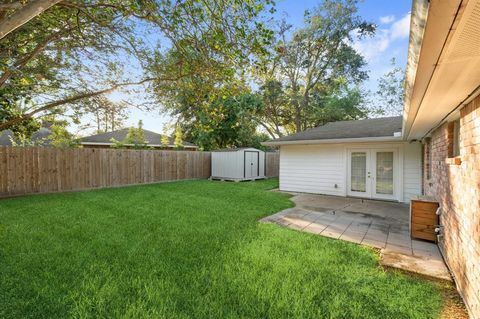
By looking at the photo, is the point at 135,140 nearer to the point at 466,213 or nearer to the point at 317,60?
the point at 466,213

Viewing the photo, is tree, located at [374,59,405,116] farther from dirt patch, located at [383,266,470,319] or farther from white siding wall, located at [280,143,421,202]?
dirt patch, located at [383,266,470,319]

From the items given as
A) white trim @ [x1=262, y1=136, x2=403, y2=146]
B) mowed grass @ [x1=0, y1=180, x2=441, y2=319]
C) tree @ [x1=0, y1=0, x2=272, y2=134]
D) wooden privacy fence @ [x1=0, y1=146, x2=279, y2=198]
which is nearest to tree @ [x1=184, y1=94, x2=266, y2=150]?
wooden privacy fence @ [x1=0, y1=146, x2=279, y2=198]

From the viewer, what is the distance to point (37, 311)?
207cm

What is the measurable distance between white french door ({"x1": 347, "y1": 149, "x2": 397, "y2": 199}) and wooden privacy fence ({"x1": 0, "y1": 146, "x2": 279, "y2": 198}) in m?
8.63

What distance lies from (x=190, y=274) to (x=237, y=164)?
10608 mm

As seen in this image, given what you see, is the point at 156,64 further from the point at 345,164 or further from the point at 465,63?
the point at 345,164

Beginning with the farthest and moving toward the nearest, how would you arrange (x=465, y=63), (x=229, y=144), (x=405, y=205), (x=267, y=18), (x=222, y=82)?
(x=229, y=144) → (x=405, y=205) → (x=222, y=82) → (x=267, y=18) → (x=465, y=63)

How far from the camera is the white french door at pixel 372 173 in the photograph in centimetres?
782

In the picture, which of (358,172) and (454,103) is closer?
(454,103)

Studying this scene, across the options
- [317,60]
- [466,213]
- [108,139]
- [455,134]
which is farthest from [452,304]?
[317,60]

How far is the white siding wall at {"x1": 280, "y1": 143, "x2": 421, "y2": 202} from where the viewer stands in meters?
7.50

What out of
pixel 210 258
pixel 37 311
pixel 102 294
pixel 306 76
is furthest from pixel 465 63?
pixel 306 76

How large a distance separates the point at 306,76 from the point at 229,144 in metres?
8.88

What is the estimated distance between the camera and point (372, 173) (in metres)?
8.10
